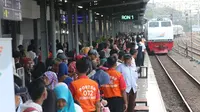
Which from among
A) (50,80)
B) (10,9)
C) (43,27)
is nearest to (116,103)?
(50,80)

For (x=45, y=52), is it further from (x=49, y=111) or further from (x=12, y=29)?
(x=49, y=111)

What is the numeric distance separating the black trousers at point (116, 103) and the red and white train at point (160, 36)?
28648 millimetres

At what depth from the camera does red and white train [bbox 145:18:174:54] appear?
1406 inches

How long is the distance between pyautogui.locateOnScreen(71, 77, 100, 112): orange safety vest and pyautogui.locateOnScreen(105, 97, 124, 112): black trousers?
1598 millimetres

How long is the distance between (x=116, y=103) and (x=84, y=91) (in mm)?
1797

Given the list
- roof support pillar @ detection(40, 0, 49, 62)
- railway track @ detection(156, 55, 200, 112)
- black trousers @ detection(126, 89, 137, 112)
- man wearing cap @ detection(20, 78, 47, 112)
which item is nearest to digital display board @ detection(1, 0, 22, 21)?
man wearing cap @ detection(20, 78, 47, 112)

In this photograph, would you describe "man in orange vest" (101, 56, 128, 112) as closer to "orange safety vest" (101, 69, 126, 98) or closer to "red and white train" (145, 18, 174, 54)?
"orange safety vest" (101, 69, 126, 98)

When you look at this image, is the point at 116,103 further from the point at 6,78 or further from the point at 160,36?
the point at 160,36

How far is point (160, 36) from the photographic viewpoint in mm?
35844

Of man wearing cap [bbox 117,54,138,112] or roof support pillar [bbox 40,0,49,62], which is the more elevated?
roof support pillar [bbox 40,0,49,62]

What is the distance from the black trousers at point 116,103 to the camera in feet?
24.3

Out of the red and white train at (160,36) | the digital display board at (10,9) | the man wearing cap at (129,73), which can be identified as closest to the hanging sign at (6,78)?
the digital display board at (10,9)

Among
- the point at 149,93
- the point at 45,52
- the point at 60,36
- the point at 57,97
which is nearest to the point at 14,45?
the point at 45,52

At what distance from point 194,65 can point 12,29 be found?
14701 millimetres
